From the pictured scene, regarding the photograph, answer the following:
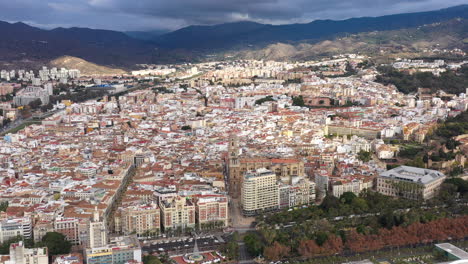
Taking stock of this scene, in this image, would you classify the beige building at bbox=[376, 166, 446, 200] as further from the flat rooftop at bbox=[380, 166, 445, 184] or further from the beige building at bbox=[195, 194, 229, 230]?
the beige building at bbox=[195, 194, 229, 230]

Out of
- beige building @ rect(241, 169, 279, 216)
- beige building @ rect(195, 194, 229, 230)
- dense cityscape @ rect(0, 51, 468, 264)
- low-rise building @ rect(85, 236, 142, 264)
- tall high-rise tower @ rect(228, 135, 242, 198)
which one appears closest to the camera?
low-rise building @ rect(85, 236, 142, 264)

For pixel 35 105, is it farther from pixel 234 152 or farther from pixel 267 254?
pixel 267 254

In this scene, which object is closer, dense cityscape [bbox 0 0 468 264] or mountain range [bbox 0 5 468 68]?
dense cityscape [bbox 0 0 468 264]

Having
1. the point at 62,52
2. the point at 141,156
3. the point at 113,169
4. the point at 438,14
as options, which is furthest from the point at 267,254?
the point at 438,14

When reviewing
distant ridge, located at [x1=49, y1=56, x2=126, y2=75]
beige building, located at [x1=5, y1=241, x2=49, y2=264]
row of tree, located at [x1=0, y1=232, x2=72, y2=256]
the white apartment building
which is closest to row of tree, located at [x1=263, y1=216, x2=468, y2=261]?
row of tree, located at [x1=0, y1=232, x2=72, y2=256]

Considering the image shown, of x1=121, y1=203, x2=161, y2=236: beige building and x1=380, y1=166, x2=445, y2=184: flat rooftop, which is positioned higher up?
x1=380, y1=166, x2=445, y2=184: flat rooftop

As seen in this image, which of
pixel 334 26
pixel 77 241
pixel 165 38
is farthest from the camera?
pixel 165 38

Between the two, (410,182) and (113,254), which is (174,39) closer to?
(410,182)
